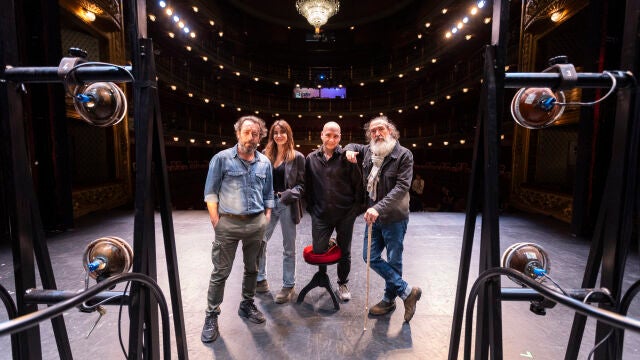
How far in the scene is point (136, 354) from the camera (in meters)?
0.99

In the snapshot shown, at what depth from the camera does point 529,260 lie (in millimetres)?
1163

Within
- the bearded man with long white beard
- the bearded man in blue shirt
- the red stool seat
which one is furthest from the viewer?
the red stool seat

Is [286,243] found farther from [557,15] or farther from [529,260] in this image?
[557,15]

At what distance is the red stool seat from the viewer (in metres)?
2.73

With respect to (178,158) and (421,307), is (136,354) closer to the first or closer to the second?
(421,307)

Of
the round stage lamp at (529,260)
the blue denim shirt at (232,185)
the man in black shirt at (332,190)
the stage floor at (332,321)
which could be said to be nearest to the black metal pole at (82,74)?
the blue denim shirt at (232,185)

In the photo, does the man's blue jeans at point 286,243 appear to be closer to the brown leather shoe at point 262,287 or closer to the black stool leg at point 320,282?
the brown leather shoe at point 262,287

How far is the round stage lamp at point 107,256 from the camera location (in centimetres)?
120

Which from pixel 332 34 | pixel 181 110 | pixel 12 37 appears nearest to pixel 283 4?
pixel 332 34

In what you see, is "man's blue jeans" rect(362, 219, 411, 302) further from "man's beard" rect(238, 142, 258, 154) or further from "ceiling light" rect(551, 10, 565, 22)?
"ceiling light" rect(551, 10, 565, 22)

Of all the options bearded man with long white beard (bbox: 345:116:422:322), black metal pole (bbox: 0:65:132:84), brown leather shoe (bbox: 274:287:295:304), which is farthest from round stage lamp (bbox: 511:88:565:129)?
brown leather shoe (bbox: 274:287:295:304)

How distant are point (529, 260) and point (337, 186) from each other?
175 centimetres

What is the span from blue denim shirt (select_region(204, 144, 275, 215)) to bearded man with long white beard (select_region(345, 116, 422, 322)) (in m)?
0.91

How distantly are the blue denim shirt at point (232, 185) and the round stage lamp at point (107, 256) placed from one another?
3.45ft
